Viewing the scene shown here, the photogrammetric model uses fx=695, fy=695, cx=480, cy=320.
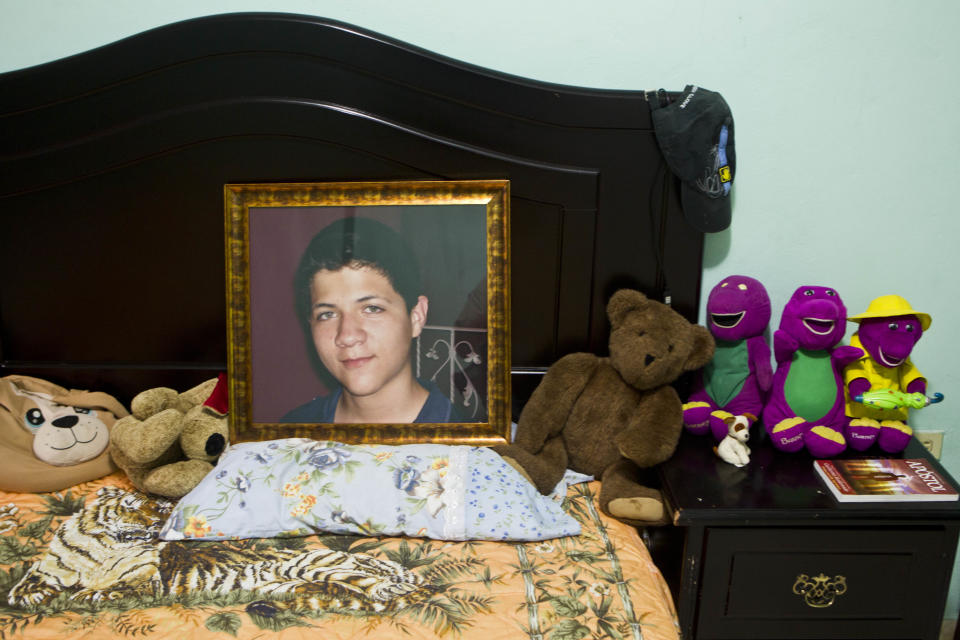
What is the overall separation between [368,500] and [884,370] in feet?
4.14

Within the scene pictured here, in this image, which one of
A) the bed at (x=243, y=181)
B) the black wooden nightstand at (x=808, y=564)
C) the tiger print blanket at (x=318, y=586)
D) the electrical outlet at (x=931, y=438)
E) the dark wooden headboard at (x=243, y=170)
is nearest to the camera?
the tiger print blanket at (x=318, y=586)

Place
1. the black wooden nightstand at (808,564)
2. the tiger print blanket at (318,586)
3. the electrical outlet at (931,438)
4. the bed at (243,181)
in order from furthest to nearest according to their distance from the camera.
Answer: the electrical outlet at (931,438) → the bed at (243,181) → the black wooden nightstand at (808,564) → the tiger print blanket at (318,586)

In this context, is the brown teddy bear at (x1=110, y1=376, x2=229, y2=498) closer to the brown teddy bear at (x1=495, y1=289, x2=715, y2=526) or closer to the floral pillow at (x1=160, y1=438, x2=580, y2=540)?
the floral pillow at (x1=160, y1=438, x2=580, y2=540)

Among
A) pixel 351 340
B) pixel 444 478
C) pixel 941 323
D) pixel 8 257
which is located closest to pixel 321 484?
pixel 444 478

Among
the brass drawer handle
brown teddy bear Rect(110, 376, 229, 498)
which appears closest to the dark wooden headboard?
brown teddy bear Rect(110, 376, 229, 498)

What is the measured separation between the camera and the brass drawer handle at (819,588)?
4.81 ft

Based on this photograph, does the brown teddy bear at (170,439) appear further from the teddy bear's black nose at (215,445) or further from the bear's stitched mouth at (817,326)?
the bear's stitched mouth at (817,326)

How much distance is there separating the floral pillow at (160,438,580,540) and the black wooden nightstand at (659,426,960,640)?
0.29 m

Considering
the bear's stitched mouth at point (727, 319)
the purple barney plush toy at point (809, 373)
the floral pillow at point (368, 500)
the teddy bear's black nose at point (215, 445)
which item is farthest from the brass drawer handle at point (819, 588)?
the teddy bear's black nose at point (215, 445)

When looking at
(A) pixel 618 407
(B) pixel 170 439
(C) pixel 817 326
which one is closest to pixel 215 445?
(B) pixel 170 439

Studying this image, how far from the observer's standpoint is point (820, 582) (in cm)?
147

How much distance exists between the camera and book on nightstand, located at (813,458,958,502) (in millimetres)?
1449

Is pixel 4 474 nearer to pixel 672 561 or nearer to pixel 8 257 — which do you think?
pixel 8 257

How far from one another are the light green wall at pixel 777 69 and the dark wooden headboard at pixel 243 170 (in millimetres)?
84
